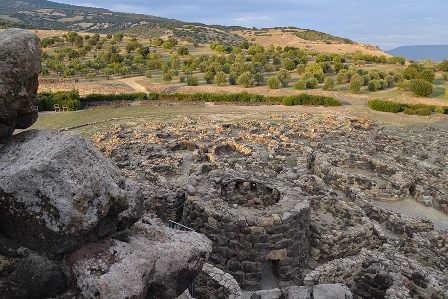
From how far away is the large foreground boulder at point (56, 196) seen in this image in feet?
14.8

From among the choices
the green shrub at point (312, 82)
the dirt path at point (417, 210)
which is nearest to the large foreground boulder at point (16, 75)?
the dirt path at point (417, 210)

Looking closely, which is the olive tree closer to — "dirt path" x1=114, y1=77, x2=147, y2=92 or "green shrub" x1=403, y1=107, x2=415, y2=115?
"dirt path" x1=114, y1=77, x2=147, y2=92

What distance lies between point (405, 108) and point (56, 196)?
4377 cm

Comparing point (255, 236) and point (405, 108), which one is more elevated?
point (405, 108)

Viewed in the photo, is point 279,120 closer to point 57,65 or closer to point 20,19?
point 57,65

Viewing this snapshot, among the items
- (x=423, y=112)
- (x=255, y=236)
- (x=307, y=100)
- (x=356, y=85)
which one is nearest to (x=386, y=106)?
(x=423, y=112)

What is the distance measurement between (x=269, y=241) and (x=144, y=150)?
13625 millimetres

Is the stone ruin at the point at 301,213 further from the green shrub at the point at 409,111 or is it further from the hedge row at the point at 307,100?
the hedge row at the point at 307,100

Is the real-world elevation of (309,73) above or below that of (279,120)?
above

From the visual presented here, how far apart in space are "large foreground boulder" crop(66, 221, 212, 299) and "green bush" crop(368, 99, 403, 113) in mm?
40645

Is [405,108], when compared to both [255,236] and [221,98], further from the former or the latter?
[255,236]

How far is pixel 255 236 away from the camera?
10.5 m

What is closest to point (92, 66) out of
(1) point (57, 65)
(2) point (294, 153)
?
(1) point (57, 65)

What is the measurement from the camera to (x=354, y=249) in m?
12.4
